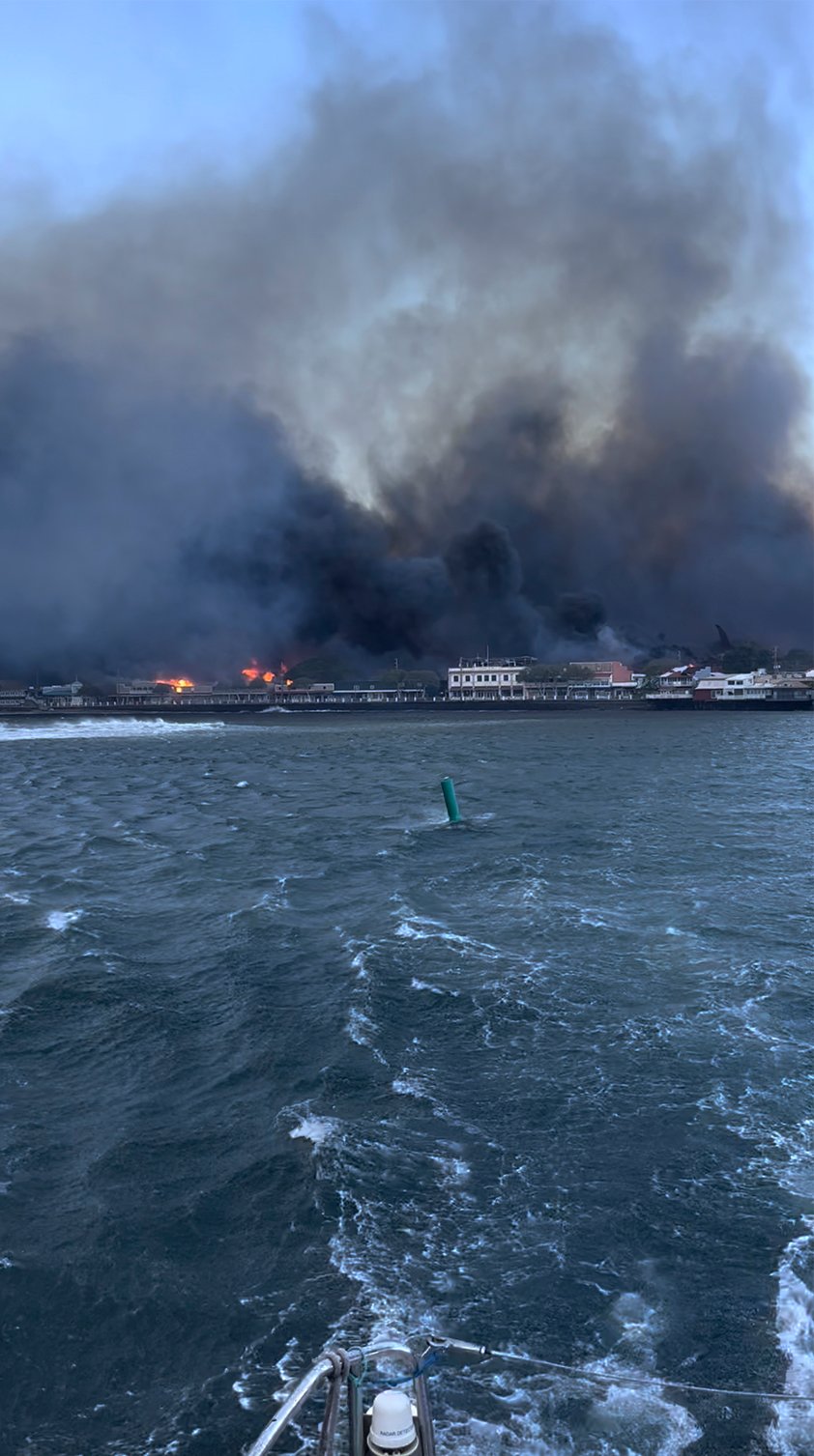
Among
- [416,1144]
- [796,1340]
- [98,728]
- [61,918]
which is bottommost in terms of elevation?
[796,1340]

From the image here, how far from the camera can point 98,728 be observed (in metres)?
134

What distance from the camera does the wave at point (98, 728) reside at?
117812 millimetres

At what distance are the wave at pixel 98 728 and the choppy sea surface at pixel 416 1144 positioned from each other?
303 feet

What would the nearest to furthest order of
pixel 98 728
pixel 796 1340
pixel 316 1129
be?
pixel 796 1340 → pixel 316 1129 → pixel 98 728

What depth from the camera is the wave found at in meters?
118

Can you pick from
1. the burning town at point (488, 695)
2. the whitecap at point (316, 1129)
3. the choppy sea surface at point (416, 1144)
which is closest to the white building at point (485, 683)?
the burning town at point (488, 695)

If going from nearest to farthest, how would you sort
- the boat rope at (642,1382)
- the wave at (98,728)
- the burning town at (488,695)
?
1. the boat rope at (642,1382)
2. the wave at (98,728)
3. the burning town at (488,695)

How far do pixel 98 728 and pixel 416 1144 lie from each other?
12939 cm

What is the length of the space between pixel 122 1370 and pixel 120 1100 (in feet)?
19.1

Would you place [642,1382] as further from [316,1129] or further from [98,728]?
[98,728]

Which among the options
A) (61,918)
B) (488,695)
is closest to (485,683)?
(488,695)

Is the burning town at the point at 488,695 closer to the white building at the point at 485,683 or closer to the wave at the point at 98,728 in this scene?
the white building at the point at 485,683

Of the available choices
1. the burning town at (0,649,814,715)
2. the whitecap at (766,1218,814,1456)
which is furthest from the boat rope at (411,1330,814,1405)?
the burning town at (0,649,814,715)

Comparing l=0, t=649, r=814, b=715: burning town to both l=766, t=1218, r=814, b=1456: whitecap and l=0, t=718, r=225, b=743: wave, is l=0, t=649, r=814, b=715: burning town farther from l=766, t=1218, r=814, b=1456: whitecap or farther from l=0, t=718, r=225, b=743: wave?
l=766, t=1218, r=814, b=1456: whitecap
